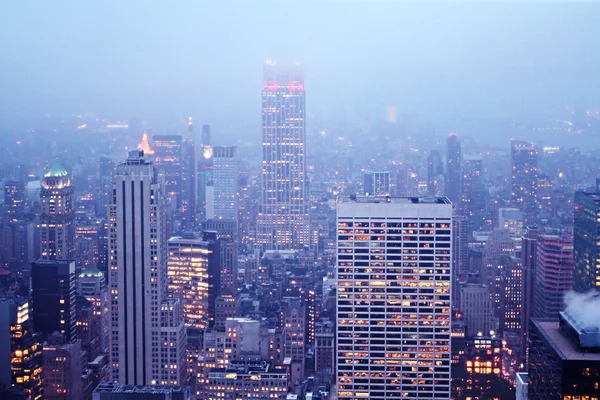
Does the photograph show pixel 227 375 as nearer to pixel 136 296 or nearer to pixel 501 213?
pixel 136 296

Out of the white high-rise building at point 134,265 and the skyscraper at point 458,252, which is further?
the white high-rise building at point 134,265

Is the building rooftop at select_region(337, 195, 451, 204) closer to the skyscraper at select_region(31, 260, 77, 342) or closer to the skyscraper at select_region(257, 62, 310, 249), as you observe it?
the skyscraper at select_region(31, 260, 77, 342)

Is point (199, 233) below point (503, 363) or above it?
above

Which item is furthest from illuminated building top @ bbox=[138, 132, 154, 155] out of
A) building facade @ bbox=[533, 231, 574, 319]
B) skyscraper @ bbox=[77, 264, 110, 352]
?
building facade @ bbox=[533, 231, 574, 319]

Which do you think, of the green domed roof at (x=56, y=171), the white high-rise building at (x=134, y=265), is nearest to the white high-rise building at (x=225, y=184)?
the white high-rise building at (x=134, y=265)

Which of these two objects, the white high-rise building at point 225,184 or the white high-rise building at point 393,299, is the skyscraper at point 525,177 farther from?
the white high-rise building at point 225,184

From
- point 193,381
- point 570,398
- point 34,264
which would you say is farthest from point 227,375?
point 570,398
